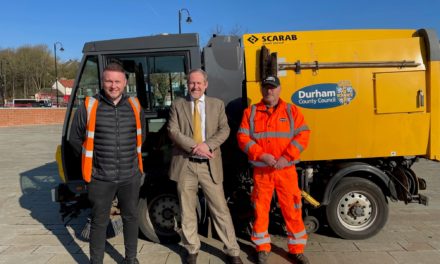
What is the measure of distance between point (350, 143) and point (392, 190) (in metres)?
0.87

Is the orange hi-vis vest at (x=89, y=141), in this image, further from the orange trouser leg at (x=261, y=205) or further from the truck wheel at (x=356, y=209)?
the truck wheel at (x=356, y=209)

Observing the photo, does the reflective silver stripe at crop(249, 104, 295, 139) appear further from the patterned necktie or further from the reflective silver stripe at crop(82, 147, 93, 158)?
the reflective silver stripe at crop(82, 147, 93, 158)

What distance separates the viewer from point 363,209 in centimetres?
441

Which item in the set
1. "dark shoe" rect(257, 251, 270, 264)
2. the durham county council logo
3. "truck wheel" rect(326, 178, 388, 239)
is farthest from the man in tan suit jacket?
"truck wheel" rect(326, 178, 388, 239)

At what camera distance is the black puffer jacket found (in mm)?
3379

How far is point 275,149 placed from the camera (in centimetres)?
363

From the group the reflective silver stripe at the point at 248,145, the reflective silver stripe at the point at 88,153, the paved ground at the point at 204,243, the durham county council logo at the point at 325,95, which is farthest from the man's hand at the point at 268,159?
the reflective silver stripe at the point at 88,153

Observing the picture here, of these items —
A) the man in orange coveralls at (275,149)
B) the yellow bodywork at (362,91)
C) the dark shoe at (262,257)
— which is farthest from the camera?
the yellow bodywork at (362,91)

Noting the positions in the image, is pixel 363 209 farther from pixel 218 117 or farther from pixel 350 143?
pixel 218 117

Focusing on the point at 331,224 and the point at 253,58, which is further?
the point at 331,224

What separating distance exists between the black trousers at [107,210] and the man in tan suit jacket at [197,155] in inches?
18.3

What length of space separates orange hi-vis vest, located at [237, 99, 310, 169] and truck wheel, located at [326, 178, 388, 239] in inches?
43.5

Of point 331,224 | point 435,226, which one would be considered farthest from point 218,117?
point 435,226

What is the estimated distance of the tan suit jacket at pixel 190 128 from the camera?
11.8 ft
